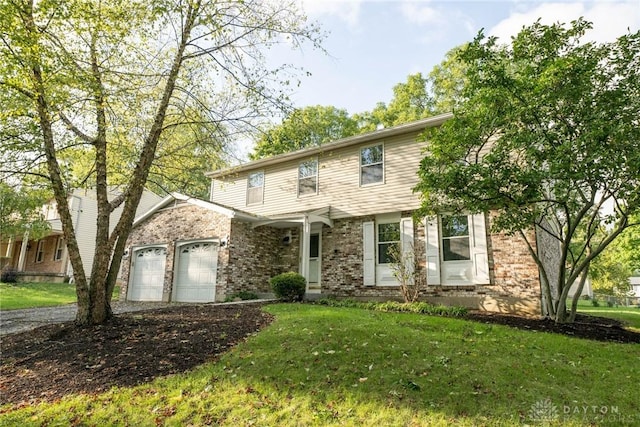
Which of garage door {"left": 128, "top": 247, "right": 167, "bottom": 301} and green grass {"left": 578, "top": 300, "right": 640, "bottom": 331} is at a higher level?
garage door {"left": 128, "top": 247, "right": 167, "bottom": 301}

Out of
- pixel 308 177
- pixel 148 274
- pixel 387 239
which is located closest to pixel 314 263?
pixel 387 239

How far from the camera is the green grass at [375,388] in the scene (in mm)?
3590

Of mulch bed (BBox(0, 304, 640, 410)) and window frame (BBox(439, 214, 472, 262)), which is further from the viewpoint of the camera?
window frame (BBox(439, 214, 472, 262))

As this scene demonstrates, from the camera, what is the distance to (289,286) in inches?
441

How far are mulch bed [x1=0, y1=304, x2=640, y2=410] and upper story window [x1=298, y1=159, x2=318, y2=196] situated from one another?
649 cm

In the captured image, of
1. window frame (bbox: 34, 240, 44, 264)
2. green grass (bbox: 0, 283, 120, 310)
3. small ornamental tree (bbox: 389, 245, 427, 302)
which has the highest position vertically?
window frame (bbox: 34, 240, 44, 264)

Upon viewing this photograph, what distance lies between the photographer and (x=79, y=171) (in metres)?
9.49

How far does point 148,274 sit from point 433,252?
1114 centimetres

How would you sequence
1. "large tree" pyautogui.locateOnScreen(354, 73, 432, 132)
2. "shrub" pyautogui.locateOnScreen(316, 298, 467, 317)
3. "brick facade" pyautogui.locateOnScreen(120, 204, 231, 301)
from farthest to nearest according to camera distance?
1. "large tree" pyautogui.locateOnScreen(354, 73, 432, 132)
2. "brick facade" pyautogui.locateOnScreen(120, 204, 231, 301)
3. "shrub" pyautogui.locateOnScreen(316, 298, 467, 317)

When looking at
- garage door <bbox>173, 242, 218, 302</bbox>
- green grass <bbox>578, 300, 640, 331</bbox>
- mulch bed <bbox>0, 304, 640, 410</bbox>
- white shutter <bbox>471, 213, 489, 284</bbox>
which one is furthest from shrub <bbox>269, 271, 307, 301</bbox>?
green grass <bbox>578, 300, 640, 331</bbox>

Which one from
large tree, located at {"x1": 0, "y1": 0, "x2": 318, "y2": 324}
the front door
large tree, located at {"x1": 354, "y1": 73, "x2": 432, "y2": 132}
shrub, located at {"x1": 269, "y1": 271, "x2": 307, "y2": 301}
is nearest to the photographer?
large tree, located at {"x1": 0, "y1": 0, "x2": 318, "y2": 324}

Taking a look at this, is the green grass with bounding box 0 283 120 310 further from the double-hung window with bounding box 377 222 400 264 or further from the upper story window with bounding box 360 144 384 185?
the upper story window with bounding box 360 144 384 185

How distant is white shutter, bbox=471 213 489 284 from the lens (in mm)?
10004

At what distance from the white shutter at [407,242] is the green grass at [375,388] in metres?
5.18
